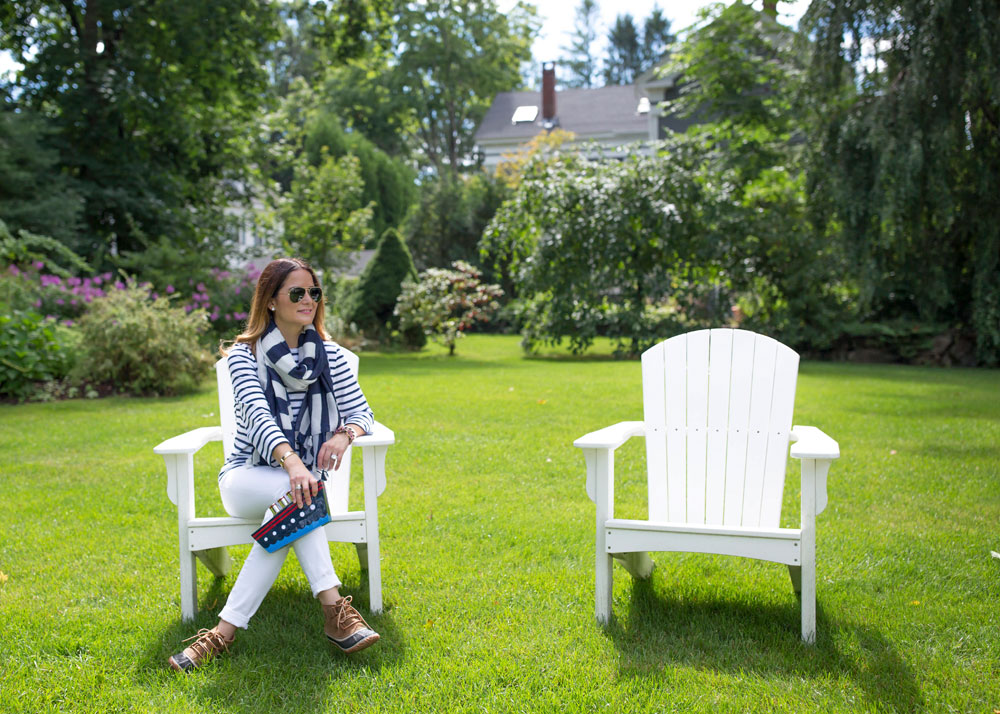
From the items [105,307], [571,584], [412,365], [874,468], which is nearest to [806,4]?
[412,365]

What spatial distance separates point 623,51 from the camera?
4722cm

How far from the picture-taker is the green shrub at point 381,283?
15.3 m

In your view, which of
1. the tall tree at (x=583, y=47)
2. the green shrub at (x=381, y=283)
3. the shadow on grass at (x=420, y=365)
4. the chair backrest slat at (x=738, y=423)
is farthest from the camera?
the tall tree at (x=583, y=47)

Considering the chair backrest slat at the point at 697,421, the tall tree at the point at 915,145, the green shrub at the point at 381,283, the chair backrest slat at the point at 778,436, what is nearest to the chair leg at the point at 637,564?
the chair backrest slat at the point at 697,421

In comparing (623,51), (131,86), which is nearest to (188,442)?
(131,86)

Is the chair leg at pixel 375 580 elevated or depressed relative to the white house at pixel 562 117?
depressed

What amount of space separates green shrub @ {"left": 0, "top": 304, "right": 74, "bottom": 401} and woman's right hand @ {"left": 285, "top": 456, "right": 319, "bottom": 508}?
6850 millimetres

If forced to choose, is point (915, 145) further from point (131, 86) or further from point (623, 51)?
point (623, 51)

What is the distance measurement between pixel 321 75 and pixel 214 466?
44.4ft

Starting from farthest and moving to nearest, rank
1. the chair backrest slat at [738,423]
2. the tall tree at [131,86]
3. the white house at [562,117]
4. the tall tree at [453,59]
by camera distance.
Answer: the tall tree at [453,59] → the white house at [562,117] → the tall tree at [131,86] → the chair backrest slat at [738,423]

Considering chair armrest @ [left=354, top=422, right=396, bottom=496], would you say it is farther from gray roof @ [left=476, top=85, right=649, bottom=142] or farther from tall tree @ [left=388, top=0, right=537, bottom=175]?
tall tree @ [left=388, top=0, right=537, bottom=175]

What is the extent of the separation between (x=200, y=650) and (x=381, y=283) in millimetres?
13020

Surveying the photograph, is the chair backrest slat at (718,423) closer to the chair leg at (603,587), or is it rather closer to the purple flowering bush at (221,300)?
the chair leg at (603,587)

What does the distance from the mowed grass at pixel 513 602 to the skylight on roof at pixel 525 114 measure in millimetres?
29366
